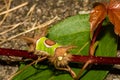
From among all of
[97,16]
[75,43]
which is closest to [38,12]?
[75,43]

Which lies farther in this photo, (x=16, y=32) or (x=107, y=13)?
(x=16, y=32)

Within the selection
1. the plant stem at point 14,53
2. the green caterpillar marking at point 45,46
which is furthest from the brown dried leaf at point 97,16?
the plant stem at point 14,53

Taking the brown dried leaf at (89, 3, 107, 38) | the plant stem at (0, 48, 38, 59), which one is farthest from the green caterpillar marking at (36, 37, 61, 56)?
the brown dried leaf at (89, 3, 107, 38)

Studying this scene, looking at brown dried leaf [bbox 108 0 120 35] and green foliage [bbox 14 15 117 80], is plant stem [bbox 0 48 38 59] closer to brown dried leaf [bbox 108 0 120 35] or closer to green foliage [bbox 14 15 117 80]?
green foliage [bbox 14 15 117 80]

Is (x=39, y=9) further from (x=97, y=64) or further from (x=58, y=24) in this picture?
(x=97, y=64)

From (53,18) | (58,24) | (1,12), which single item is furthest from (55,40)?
(1,12)

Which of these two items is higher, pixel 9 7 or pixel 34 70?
pixel 9 7
